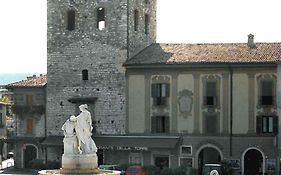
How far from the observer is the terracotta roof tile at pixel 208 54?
49.3 metres

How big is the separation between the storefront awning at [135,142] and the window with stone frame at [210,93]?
A: 128 inches

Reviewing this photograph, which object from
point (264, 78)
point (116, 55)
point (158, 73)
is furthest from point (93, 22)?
point (264, 78)

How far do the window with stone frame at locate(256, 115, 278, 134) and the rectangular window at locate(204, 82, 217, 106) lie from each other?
336 centimetres

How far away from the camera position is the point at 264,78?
48.5 meters

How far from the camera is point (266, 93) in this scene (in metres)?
48.4

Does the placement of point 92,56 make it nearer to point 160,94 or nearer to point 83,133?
point 160,94

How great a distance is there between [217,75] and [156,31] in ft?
33.1

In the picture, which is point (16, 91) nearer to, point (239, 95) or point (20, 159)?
point (20, 159)

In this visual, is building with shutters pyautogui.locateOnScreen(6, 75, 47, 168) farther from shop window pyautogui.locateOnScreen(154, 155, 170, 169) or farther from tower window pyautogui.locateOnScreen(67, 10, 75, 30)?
shop window pyautogui.locateOnScreen(154, 155, 170, 169)

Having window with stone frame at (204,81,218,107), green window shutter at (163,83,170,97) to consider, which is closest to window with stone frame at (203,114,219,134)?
window with stone frame at (204,81,218,107)

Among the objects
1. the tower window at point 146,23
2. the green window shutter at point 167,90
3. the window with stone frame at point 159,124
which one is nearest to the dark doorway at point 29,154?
the window with stone frame at point 159,124

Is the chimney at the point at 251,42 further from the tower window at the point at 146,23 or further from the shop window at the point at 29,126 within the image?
the shop window at the point at 29,126

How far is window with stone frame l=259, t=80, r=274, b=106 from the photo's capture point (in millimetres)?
48344

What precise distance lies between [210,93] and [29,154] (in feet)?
51.2
